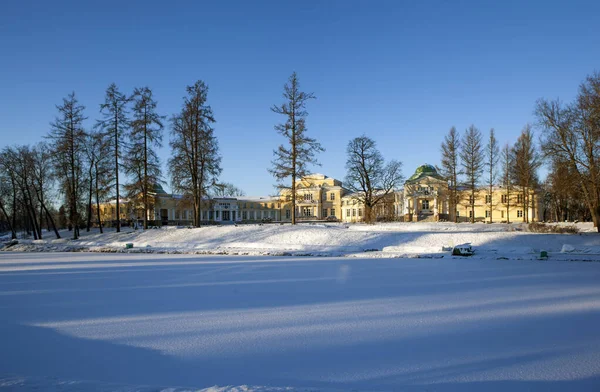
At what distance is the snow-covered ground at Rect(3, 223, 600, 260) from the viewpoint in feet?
67.5

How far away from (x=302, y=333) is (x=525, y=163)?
38874mm

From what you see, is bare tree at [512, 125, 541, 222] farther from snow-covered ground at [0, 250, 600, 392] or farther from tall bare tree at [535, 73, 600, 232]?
snow-covered ground at [0, 250, 600, 392]

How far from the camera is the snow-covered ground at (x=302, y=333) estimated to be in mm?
4480

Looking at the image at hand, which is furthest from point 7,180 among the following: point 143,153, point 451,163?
point 451,163

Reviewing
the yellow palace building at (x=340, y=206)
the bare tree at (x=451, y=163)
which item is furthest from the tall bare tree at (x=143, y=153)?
the bare tree at (x=451, y=163)

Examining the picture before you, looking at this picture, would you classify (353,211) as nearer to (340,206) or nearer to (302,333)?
(340,206)

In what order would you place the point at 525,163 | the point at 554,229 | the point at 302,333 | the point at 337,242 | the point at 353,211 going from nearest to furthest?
the point at 302,333, the point at 554,229, the point at 337,242, the point at 525,163, the point at 353,211

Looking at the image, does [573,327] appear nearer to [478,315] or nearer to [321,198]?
[478,315]

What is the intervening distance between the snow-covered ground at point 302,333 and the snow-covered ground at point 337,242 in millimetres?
8200

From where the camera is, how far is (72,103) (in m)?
33.2

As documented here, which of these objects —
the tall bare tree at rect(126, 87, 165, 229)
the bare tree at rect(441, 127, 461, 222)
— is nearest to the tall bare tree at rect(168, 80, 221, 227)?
the tall bare tree at rect(126, 87, 165, 229)

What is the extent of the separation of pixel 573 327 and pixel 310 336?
4255 mm

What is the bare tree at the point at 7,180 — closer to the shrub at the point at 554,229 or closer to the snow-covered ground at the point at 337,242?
the snow-covered ground at the point at 337,242

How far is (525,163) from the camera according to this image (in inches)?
1507
